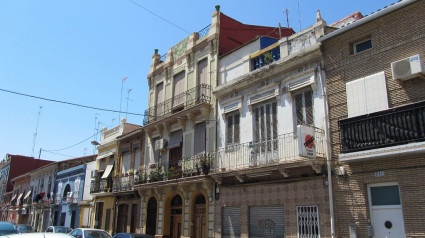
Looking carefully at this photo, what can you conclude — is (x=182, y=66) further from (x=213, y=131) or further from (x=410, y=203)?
(x=410, y=203)

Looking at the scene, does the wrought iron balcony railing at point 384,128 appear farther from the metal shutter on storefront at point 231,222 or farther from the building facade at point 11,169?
the building facade at point 11,169

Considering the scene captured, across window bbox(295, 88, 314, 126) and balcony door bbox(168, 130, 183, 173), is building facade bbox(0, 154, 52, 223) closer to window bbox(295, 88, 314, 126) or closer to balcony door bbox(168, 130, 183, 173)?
balcony door bbox(168, 130, 183, 173)

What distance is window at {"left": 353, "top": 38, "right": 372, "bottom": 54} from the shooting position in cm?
1173

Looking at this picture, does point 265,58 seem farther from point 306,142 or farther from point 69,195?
point 69,195

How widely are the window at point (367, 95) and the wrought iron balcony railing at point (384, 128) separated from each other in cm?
37

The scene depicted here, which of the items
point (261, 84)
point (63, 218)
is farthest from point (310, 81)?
point (63, 218)

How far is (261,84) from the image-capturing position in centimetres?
1497

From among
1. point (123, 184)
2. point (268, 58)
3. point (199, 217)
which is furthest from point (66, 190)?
point (268, 58)

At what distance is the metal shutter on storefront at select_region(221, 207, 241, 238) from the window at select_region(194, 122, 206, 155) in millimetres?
3452

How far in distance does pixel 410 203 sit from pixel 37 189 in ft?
136

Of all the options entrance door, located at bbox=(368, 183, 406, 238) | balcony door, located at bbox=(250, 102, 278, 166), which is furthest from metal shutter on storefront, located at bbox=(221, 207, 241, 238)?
A: entrance door, located at bbox=(368, 183, 406, 238)

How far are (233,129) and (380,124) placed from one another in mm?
7049

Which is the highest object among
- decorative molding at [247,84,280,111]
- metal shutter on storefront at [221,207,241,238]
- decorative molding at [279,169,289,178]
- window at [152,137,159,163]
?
decorative molding at [247,84,280,111]

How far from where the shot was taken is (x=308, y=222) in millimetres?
12078
